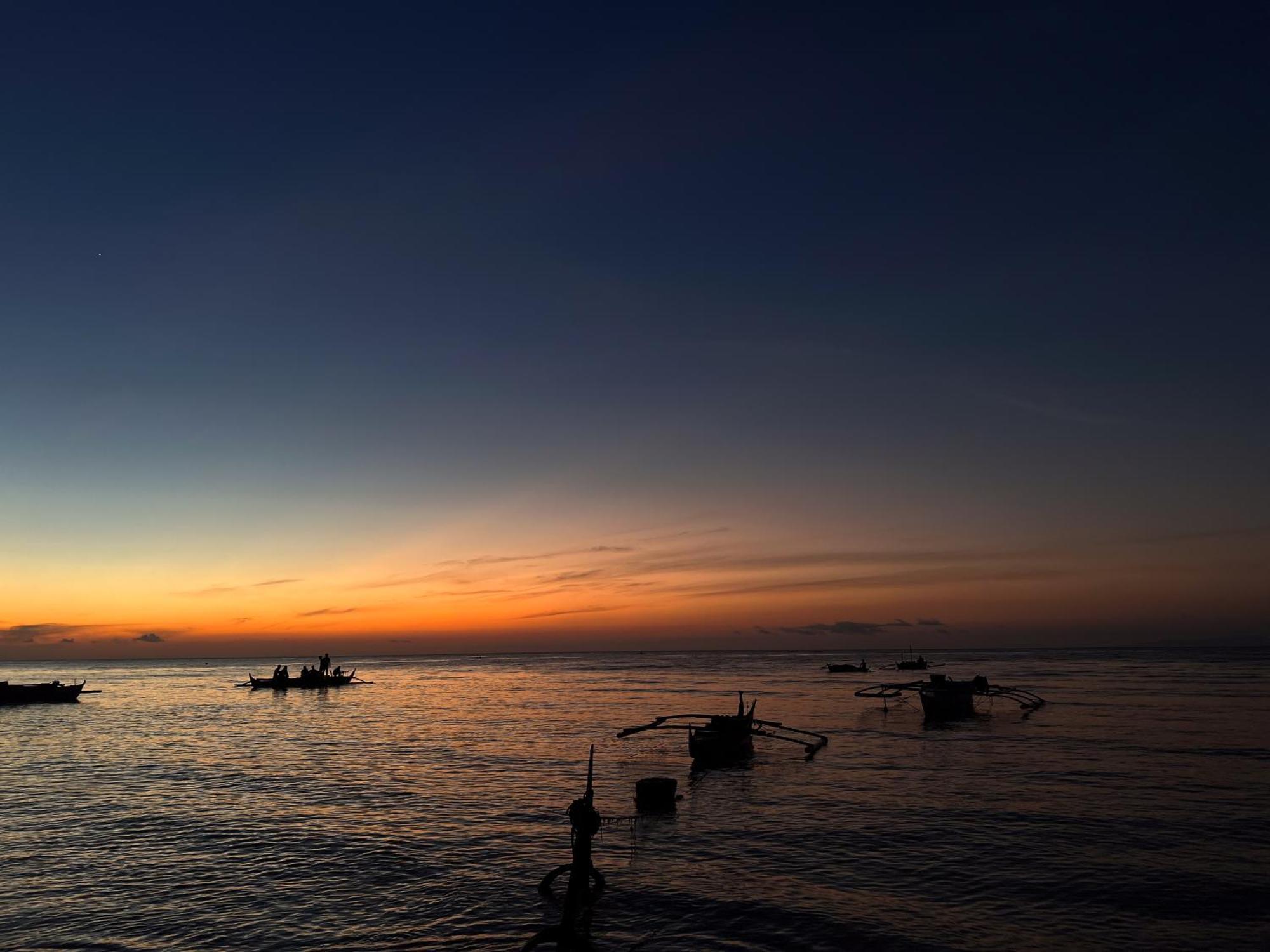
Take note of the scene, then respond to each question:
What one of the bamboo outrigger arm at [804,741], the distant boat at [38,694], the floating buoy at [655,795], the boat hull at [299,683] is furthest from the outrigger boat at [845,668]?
the floating buoy at [655,795]

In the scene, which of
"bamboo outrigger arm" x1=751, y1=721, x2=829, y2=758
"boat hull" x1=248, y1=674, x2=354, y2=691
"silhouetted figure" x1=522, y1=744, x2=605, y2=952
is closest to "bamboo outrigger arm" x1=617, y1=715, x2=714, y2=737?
"bamboo outrigger arm" x1=751, y1=721, x2=829, y2=758

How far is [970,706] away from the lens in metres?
74.1

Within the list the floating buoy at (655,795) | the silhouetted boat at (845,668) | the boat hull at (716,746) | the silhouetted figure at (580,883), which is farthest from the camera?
the silhouetted boat at (845,668)

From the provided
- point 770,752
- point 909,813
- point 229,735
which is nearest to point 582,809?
point 909,813

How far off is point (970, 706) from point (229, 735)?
213 feet

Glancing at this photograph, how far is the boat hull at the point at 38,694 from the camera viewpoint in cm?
9719

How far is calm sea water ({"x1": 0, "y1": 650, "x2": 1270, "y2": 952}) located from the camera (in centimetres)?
2019

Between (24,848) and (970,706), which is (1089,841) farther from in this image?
(970,706)

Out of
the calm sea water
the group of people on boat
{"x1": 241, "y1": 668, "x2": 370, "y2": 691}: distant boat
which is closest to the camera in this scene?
the calm sea water

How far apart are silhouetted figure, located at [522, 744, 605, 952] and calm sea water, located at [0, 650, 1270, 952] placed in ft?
1.83

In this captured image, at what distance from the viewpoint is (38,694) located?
99.8 metres

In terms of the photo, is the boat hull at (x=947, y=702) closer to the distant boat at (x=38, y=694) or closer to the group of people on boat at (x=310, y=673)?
the group of people on boat at (x=310, y=673)

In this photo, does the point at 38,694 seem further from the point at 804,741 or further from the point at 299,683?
the point at 804,741

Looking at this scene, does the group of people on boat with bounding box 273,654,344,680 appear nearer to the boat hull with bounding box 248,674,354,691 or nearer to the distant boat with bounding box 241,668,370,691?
the distant boat with bounding box 241,668,370,691
